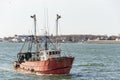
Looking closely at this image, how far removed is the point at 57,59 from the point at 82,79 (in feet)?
15.3

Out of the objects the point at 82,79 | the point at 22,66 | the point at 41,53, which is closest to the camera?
the point at 82,79

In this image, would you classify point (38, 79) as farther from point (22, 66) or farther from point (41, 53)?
point (22, 66)

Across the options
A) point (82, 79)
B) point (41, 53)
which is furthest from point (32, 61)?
point (82, 79)

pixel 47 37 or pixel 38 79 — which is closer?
pixel 38 79

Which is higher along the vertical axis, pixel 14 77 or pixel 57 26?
pixel 57 26

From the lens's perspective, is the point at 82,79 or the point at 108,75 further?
the point at 108,75

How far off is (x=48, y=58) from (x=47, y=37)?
18.7ft

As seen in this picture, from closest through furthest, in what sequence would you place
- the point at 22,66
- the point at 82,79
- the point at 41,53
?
the point at 82,79
the point at 41,53
the point at 22,66

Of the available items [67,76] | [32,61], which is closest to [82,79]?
[67,76]

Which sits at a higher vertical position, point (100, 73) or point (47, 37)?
point (47, 37)

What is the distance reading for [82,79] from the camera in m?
73.2

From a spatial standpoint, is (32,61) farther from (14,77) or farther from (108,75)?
(108,75)

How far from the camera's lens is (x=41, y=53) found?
7788 cm

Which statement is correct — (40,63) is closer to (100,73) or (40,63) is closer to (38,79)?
(38,79)
